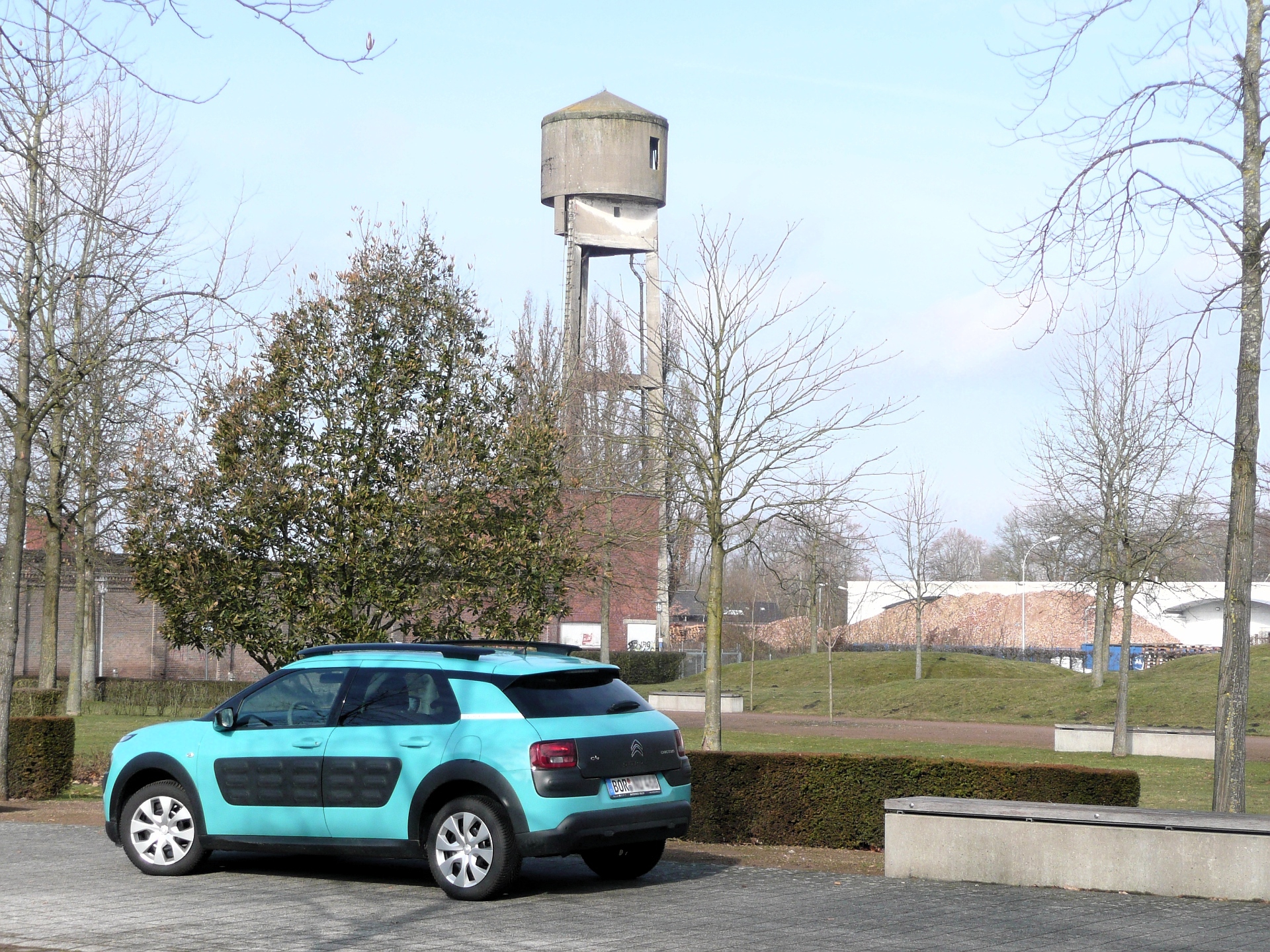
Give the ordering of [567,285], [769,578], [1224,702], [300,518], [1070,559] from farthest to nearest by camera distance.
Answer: [769,578]
[567,285]
[1070,559]
[300,518]
[1224,702]

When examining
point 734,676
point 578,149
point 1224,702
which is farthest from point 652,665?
point 1224,702

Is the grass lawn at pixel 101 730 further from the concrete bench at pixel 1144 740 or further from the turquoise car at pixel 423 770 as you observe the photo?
the concrete bench at pixel 1144 740

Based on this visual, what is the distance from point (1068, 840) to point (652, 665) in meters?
42.2

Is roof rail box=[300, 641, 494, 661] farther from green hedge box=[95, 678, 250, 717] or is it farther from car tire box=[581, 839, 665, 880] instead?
green hedge box=[95, 678, 250, 717]

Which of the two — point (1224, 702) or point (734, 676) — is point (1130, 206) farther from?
point (734, 676)

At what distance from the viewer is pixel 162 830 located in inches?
373

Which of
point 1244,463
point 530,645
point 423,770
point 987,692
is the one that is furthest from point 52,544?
point 987,692

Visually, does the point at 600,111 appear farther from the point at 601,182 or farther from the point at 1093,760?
the point at 1093,760

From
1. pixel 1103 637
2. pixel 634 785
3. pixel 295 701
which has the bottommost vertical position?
pixel 1103 637

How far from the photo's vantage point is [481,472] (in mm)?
15523

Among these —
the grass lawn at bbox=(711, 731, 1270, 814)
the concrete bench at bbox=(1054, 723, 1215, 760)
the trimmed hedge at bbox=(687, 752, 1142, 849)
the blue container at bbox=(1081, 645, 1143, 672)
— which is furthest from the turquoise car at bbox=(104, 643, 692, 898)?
the blue container at bbox=(1081, 645, 1143, 672)

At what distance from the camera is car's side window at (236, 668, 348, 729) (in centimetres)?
930

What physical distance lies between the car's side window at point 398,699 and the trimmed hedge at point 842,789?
3783 mm

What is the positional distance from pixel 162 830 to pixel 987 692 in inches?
1276
